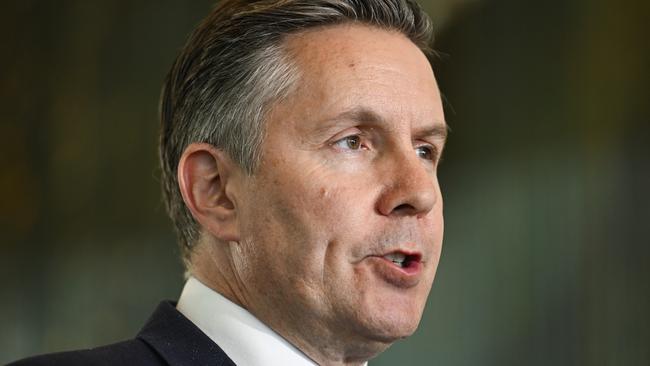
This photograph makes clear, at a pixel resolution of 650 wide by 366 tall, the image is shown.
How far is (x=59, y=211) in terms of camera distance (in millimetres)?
2895

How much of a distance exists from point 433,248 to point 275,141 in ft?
0.83

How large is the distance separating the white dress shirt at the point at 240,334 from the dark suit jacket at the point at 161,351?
0.9 inches

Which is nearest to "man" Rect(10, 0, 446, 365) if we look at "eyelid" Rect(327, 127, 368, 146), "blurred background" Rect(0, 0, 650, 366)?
"eyelid" Rect(327, 127, 368, 146)

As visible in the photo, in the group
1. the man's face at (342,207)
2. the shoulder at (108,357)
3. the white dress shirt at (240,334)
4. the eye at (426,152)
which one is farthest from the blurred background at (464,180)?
the shoulder at (108,357)

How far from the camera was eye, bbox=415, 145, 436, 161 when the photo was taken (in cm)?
137

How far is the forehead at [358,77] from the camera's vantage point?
127 centimetres

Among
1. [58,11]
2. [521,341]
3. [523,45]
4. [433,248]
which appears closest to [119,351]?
[433,248]

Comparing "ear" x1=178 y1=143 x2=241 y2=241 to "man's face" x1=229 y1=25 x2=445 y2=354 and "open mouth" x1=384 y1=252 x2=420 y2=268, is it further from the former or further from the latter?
"open mouth" x1=384 y1=252 x2=420 y2=268

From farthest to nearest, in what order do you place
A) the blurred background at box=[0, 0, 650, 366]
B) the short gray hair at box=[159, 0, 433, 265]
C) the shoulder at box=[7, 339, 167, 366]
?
1. the blurred background at box=[0, 0, 650, 366]
2. the short gray hair at box=[159, 0, 433, 265]
3. the shoulder at box=[7, 339, 167, 366]

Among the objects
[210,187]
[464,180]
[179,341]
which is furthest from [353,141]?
[464,180]

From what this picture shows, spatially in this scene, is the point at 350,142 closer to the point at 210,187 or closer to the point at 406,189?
the point at 406,189

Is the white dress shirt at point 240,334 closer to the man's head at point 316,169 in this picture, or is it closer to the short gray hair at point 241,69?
the man's head at point 316,169

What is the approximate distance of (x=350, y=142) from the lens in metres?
1.27

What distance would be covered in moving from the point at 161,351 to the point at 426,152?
0.46 metres
